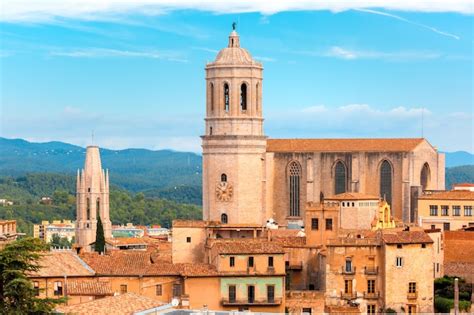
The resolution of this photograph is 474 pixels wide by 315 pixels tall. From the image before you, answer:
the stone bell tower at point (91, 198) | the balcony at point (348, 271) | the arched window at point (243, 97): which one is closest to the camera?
the balcony at point (348, 271)

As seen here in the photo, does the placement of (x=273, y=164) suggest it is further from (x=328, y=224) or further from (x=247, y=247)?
(x=247, y=247)

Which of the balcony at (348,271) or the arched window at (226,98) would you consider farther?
the arched window at (226,98)

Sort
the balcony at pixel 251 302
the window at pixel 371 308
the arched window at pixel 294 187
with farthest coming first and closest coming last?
1. the arched window at pixel 294 187
2. the window at pixel 371 308
3. the balcony at pixel 251 302

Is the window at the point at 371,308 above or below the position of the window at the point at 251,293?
below

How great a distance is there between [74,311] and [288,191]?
5370 centimetres

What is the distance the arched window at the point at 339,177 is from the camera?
104 metres

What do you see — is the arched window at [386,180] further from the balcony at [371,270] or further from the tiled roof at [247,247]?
the balcony at [371,270]

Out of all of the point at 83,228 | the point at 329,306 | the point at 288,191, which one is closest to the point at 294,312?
the point at 329,306

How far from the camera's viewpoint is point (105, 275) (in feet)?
225

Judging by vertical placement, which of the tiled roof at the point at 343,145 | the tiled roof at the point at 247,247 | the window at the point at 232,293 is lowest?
the window at the point at 232,293

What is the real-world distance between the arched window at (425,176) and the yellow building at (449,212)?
393 inches

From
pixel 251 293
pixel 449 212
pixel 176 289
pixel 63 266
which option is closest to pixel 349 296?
pixel 251 293

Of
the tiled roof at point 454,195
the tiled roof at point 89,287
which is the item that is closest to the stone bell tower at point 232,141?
the tiled roof at point 454,195

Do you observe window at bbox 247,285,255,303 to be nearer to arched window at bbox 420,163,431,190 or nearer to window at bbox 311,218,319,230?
window at bbox 311,218,319,230
